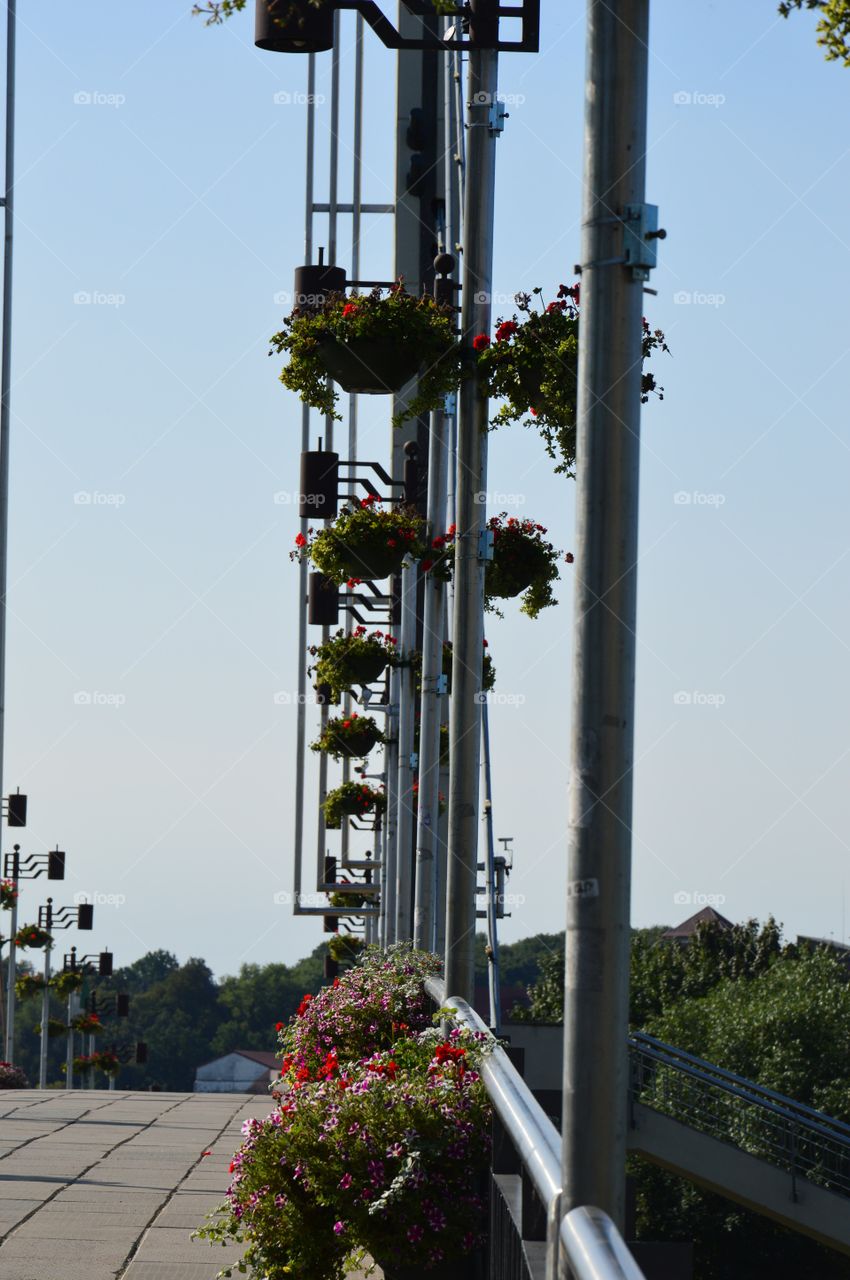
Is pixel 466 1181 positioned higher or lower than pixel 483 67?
A: lower

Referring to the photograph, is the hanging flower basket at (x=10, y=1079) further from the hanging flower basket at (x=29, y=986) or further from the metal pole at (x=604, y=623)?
the hanging flower basket at (x=29, y=986)

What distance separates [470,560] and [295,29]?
2.72m

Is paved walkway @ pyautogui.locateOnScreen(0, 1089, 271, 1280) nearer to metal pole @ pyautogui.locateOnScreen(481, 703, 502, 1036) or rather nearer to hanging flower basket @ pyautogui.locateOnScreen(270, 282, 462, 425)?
metal pole @ pyautogui.locateOnScreen(481, 703, 502, 1036)

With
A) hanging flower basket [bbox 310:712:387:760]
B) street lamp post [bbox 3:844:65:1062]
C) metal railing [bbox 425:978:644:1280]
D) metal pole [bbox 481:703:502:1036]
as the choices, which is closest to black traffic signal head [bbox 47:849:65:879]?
street lamp post [bbox 3:844:65:1062]

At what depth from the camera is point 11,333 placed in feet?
77.1

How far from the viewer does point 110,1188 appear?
952 centimetres

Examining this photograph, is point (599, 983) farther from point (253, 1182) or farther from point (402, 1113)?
A: point (253, 1182)

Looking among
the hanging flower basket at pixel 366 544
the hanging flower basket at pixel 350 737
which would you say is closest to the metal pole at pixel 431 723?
the hanging flower basket at pixel 366 544

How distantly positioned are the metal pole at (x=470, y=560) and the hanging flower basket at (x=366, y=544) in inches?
129

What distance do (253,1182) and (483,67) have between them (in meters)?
5.24

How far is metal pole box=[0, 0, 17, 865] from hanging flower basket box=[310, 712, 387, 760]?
3870 millimetres

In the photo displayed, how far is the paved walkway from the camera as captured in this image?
24.1 ft

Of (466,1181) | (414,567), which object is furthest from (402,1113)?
(414,567)

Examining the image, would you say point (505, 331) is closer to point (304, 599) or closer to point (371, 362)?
point (371, 362)
